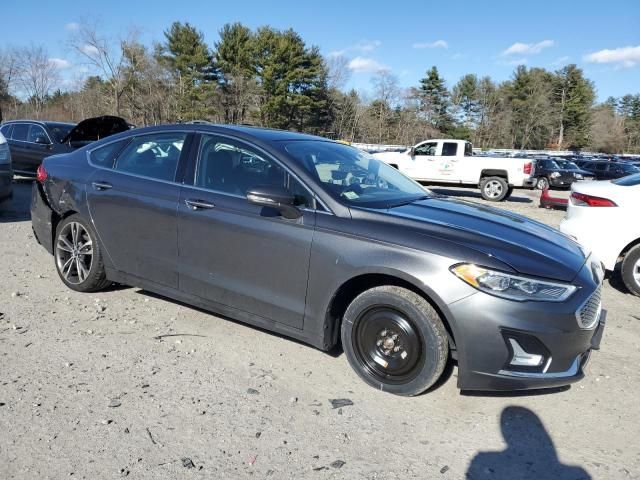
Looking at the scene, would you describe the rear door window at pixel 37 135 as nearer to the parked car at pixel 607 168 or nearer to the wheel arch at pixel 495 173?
the wheel arch at pixel 495 173

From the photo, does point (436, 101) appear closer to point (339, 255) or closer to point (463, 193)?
point (463, 193)

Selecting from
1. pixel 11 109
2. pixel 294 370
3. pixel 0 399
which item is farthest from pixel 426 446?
pixel 11 109

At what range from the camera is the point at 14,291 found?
4.66 meters

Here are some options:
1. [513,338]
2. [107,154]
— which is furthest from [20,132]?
[513,338]

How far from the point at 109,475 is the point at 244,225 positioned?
1.74 metres

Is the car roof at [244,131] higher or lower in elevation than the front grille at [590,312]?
higher

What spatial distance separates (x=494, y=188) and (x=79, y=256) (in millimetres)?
14261

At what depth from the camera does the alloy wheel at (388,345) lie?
2.99 meters

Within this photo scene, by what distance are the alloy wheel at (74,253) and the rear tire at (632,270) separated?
18.7 ft

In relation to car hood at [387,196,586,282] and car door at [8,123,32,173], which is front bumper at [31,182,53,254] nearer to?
car hood at [387,196,586,282]

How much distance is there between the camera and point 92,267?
14.5ft

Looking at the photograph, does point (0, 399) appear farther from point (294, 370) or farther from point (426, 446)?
point (426, 446)

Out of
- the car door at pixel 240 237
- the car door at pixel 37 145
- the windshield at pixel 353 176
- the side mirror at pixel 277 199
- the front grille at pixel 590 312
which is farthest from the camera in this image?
the car door at pixel 37 145

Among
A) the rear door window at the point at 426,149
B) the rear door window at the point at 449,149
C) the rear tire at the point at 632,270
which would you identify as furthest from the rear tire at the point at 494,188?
the rear tire at the point at 632,270
